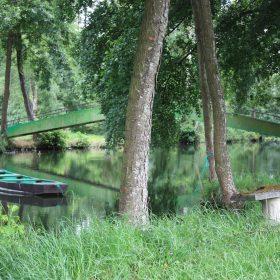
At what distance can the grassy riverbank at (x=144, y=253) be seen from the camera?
310 cm

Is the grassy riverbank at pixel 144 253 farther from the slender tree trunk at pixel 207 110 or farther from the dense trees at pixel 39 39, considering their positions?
the dense trees at pixel 39 39

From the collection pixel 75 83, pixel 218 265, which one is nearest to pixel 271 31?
pixel 218 265

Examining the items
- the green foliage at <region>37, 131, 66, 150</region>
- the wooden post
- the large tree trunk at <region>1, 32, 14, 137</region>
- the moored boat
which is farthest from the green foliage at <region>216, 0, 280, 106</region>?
the green foliage at <region>37, 131, 66, 150</region>

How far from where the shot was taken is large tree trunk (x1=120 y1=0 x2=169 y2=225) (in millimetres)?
4461

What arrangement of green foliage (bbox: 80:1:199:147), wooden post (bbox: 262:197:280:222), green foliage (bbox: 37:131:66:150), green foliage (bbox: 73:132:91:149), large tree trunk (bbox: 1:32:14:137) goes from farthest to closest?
green foliage (bbox: 73:132:91:149), green foliage (bbox: 37:131:66:150), large tree trunk (bbox: 1:32:14:137), green foliage (bbox: 80:1:199:147), wooden post (bbox: 262:197:280:222)

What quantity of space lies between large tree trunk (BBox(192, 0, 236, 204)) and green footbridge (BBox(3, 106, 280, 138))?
1321 centimetres

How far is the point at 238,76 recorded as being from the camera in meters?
12.4

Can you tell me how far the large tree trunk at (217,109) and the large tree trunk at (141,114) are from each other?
180cm

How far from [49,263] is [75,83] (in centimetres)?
1993

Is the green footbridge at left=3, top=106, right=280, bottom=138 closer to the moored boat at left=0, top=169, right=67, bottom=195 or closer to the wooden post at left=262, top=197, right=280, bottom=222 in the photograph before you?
the moored boat at left=0, top=169, right=67, bottom=195

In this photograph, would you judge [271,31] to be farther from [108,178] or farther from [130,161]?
[108,178]

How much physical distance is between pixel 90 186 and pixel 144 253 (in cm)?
1129

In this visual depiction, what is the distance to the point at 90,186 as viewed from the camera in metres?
14.7

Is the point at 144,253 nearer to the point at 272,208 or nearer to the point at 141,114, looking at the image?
the point at 141,114
